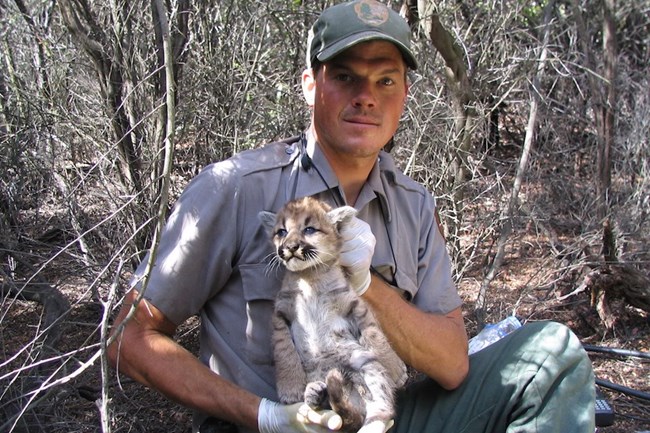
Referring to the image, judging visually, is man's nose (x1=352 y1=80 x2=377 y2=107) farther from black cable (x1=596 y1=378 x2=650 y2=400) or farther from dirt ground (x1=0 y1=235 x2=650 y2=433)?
black cable (x1=596 y1=378 x2=650 y2=400)

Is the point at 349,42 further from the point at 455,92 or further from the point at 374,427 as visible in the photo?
the point at 455,92

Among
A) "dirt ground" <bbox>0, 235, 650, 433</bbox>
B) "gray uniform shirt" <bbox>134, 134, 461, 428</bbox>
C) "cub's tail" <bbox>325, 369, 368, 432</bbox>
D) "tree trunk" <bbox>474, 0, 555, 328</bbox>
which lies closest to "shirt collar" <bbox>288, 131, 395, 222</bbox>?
"gray uniform shirt" <bbox>134, 134, 461, 428</bbox>

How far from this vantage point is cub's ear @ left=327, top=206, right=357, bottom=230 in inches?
129

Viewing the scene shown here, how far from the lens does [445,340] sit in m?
3.59

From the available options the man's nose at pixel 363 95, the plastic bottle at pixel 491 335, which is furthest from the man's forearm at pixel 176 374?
the plastic bottle at pixel 491 335

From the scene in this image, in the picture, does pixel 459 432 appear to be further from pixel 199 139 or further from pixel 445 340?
pixel 199 139

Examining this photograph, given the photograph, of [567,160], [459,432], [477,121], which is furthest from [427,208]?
[567,160]

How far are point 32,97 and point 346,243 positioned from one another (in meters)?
3.86

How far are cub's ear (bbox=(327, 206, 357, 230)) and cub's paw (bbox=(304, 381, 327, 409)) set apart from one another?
2.57 ft

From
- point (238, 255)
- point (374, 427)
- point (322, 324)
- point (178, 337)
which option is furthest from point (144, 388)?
point (374, 427)

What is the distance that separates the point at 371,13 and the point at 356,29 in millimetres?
166

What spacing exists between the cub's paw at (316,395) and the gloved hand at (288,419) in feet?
0.10

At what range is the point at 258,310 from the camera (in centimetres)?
327

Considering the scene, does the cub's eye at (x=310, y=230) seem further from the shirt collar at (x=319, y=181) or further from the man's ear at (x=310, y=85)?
the man's ear at (x=310, y=85)
